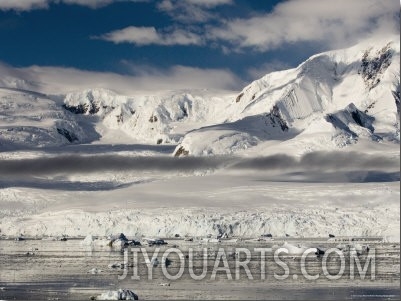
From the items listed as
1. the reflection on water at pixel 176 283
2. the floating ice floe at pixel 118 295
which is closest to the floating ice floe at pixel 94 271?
the reflection on water at pixel 176 283

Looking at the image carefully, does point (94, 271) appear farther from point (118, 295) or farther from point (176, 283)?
point (118, 295)

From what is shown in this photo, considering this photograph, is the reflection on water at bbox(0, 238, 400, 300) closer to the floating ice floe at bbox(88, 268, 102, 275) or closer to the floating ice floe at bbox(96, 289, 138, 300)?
the floating ice floe at bbox(88, 268, 102, 275)

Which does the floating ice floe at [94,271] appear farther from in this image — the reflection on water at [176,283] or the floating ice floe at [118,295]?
the floating ice floe at [118,295]

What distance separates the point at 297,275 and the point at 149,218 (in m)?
105

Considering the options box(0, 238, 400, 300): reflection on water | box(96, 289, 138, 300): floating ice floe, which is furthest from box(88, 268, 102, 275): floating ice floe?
box(96, 289, 138, 300): floating ice floe

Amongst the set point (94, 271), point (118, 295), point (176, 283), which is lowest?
point (118, 295)

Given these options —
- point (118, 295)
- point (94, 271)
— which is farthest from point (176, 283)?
point (118, 295)

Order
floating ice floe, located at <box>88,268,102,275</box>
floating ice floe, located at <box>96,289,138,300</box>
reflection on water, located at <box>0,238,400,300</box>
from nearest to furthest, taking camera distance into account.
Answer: floating ice floe, located at <box>96,289,138,300</box>, reflection on water, located at <box>0,238,400,300</box>, floating ice floe, located at <box>88,268,102,275</box>

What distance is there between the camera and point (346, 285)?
2889 inches

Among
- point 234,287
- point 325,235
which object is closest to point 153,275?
point 234,287

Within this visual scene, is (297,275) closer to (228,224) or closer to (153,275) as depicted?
(153,275)

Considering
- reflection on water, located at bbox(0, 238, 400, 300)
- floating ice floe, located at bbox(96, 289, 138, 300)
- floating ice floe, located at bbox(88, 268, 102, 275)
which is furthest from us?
floating ice floe, located at bbox(88, 268, 102, 275)

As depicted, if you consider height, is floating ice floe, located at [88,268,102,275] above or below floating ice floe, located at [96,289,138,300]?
above

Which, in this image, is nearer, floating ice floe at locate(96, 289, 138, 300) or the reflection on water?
floating ice floe at locate(96, 289, 138, 300)
